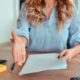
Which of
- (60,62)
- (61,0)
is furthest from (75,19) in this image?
(60,62)

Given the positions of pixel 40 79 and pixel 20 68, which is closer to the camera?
pixel 40 79

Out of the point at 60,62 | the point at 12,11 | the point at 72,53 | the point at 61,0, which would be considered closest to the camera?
the point at 60,62

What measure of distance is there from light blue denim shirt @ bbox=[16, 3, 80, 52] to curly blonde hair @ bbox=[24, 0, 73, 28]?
3cm

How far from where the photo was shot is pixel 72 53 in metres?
1.35

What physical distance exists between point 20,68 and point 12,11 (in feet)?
8.67

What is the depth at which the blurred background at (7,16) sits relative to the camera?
3.68 meters

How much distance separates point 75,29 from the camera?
5.14ft

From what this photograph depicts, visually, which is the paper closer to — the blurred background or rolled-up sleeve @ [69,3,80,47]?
rolled-up sleeve @ [69,3,80,47]

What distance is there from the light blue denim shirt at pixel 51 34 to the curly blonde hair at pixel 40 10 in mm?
30

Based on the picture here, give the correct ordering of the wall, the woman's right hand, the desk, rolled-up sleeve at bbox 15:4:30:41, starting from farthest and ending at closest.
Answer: the wall < rolled-up sleeve at bbox 15:4:30:41 < the woman's right hand < the desk

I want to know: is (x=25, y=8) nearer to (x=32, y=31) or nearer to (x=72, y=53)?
(x=32, y=31)

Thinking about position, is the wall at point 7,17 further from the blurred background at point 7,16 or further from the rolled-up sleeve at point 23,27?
the rolled-up sleeve at point 23,27

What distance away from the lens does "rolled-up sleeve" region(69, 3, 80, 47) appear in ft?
5.07

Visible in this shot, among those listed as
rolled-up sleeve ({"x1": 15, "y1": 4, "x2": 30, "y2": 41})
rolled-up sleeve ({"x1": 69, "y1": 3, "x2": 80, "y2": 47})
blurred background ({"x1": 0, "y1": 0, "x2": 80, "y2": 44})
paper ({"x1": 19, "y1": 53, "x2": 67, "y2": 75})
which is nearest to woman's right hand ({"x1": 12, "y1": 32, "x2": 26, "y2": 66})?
paper ({"x1": 19, "y1": 53, "x2": 67, "y2": 75})
